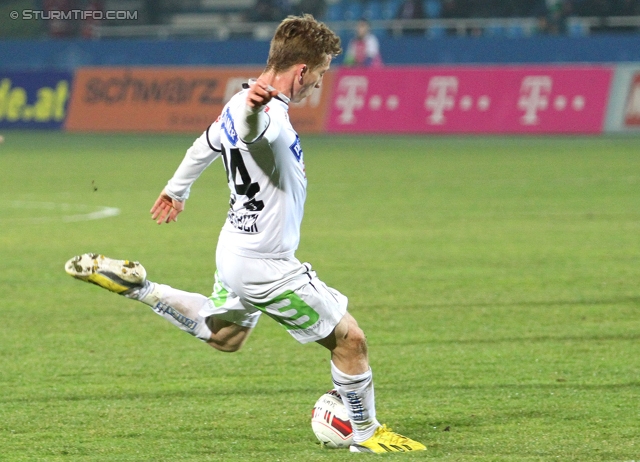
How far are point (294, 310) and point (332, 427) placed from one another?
1.88 feet

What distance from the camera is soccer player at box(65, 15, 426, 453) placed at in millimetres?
5008

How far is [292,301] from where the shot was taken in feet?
16.8

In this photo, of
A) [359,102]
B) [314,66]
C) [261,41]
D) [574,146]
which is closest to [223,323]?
[314,66]

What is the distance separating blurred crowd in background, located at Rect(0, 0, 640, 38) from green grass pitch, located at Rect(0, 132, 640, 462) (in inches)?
571

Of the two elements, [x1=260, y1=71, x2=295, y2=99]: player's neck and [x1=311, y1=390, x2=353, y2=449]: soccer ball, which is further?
[x1=311, y1=390, x2=353, y2=449]: soccer ball

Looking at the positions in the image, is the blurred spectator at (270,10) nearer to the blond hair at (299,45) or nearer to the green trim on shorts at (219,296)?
the green trim on shorts at (219,296)

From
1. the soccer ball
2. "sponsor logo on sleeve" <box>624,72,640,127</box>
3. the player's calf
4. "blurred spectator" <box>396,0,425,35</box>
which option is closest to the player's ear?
the player's calf

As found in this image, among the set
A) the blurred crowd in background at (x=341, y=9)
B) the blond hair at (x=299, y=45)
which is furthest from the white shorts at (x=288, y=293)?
the blurred crowd in background at (x=341, y=9)

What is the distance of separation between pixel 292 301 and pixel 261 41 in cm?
2851

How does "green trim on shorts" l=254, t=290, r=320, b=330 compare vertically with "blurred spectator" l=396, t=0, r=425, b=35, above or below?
above

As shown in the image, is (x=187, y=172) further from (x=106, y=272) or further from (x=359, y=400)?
(x=359, y=400)

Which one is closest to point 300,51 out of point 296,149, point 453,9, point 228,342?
point 296,149

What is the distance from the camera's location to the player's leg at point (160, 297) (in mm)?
5324

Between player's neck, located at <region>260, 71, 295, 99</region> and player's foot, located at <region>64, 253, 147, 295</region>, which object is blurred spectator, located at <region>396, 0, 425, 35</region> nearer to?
player's foot, located at <region>64, 253, 147, 295</region>
